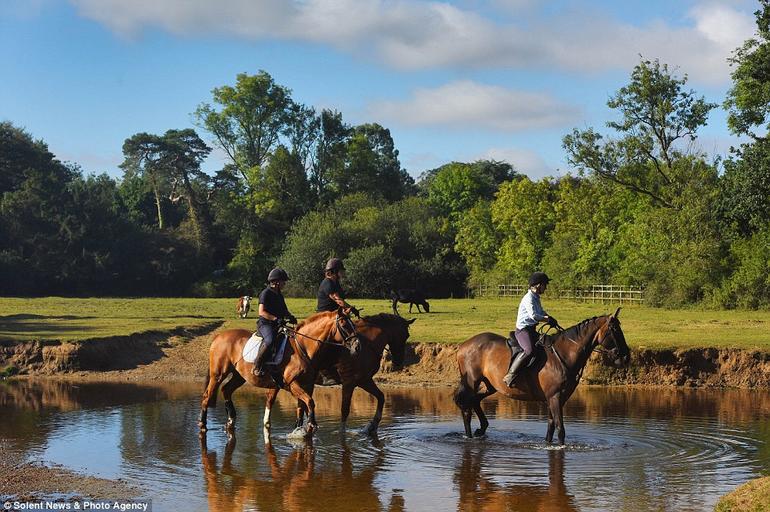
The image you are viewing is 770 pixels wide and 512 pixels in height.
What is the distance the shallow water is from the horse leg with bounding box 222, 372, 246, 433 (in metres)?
0.26

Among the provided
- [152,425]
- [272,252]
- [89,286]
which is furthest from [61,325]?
[272,252]

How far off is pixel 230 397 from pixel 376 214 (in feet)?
203

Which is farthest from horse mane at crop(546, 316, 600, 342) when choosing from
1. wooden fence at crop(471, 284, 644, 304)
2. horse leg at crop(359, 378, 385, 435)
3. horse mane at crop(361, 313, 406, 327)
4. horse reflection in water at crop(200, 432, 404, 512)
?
wooden fence at crop(471, 284, 644, 304)

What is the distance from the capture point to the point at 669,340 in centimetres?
2606

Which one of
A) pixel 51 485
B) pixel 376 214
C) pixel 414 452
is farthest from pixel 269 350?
pixel 376 214

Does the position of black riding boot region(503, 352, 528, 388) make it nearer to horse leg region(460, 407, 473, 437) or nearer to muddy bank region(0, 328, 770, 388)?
horse leg region(460, 407, 473, 437)

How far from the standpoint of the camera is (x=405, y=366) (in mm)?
25891

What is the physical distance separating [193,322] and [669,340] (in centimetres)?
1835

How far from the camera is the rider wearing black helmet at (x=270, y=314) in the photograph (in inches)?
621

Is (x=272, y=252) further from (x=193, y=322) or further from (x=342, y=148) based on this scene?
(x=193, y=322)

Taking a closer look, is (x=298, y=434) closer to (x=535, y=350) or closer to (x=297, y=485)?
(x=297, y=485)

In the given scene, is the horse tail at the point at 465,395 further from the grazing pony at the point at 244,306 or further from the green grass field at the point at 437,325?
the grazing pony at the point at 244,306

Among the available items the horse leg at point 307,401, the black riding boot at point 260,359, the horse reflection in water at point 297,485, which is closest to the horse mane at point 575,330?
the horse reflection in water at point 297,485

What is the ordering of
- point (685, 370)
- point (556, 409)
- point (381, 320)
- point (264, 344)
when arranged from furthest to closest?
point (685, 370)
point (381, 320)
point (264, 344)
point (556, 409)
